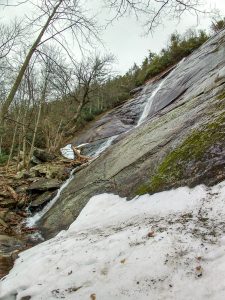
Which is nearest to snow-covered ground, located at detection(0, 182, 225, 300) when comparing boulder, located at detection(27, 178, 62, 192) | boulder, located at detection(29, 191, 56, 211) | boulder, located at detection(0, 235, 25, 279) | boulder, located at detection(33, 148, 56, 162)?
boulder, located at detection(0, 235, 25, 279)

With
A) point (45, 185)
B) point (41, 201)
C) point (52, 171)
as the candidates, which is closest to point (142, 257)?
point (41, 201)

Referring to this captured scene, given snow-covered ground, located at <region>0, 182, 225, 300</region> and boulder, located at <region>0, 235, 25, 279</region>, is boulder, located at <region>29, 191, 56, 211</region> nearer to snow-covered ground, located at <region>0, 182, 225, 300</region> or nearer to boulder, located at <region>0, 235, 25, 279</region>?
boulder, located at <region>0, 235, 25, 279</region>

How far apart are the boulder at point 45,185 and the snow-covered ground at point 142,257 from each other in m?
4.76

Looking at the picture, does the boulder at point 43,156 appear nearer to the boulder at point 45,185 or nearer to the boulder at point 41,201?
the boulder at point 45,185

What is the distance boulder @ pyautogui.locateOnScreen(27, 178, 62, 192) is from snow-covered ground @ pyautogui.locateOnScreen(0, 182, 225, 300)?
15.6 ft

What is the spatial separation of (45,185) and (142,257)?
715 centimetres

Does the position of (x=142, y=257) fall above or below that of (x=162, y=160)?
below

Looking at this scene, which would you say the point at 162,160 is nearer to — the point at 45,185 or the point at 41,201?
the point at 41,201

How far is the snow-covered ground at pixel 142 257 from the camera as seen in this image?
2.97 meters

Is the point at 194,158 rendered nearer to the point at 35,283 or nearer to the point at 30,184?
the point at 35,283

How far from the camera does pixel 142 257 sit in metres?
3.47

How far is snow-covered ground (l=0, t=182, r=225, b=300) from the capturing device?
297 cm

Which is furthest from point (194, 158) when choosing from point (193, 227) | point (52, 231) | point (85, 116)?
point (85, 116)

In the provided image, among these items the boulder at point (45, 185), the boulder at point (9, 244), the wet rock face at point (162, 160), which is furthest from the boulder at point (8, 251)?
the boulder at point (45, 185)
